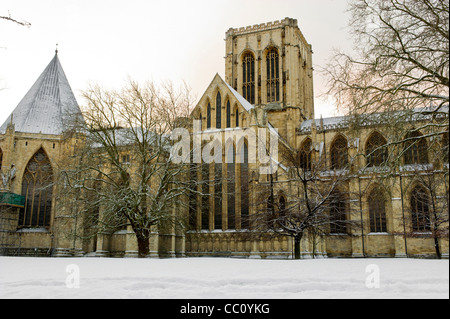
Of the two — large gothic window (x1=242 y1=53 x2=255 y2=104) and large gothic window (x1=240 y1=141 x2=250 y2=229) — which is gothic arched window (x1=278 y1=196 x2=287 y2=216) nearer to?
large gothic window (x1=240 y1=141 x2=250 y2=229)

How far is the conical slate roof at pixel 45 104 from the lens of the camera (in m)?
35.8

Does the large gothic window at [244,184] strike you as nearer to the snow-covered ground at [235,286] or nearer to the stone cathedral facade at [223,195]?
the stone cathedral facade at [223,195]

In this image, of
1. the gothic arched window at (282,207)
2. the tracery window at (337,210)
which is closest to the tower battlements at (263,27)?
the tracery window at (337,210)

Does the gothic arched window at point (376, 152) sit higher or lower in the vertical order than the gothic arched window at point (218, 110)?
lower

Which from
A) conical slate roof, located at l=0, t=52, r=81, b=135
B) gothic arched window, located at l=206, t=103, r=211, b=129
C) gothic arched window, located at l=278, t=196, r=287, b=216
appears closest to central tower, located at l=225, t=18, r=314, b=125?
gothic arched window, located at l=206, t=103, r=211, b=129

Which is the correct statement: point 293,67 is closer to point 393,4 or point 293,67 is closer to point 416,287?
point 393,4

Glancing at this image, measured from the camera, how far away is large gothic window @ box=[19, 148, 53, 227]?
110 feet

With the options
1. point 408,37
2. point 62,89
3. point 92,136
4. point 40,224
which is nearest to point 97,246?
point 40,224

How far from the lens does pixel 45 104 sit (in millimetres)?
37406

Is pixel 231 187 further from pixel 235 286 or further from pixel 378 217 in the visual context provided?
pixel 235 286

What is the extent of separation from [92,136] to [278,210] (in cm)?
1094

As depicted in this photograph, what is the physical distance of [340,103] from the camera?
40.2ft

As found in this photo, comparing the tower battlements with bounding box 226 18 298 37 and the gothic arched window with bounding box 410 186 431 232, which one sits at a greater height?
the tower battlements with bounding box 226 18 298 37

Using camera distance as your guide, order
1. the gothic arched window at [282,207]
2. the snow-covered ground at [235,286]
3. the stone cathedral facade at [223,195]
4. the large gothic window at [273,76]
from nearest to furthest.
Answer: the snow-covered ground at [235,286] < the gothic arched window at [282,207] < the stone cathedral facade at [223,195] < the large gothic window at [273,76]
